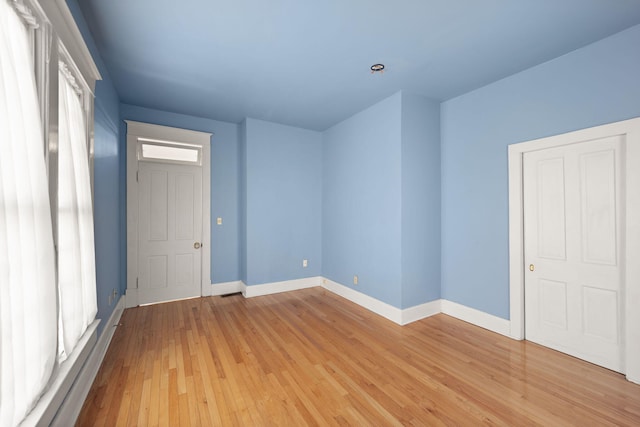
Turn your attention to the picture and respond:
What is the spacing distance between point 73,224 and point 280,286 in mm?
3220

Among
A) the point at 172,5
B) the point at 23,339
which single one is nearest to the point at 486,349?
the point at 23,339

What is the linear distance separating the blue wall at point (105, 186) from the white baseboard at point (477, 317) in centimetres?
406

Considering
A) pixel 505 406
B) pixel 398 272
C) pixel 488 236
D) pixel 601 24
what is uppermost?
pixel 601 24

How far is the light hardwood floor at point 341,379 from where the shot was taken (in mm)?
1858

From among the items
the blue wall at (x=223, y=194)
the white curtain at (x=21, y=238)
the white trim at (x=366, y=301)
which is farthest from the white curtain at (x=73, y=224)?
the white trim at (x=366, y=301)

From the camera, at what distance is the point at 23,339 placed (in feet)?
3.95

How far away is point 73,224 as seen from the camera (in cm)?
190

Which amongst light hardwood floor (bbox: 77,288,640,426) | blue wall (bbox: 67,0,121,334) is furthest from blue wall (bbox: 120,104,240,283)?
light hardwood floor (bbox: 77,288,640,426)

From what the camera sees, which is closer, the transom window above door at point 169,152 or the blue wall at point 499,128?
the blue wall at point 499,128

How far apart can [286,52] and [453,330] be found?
360cm

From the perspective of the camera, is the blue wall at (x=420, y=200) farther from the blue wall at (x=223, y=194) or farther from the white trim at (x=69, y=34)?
the white trim at (x=69, y=34)

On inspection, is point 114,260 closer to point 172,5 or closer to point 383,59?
point 172,5

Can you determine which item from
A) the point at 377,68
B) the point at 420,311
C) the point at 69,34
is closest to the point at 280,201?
the point at 377,68

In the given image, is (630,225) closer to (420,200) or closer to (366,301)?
(420,200)
